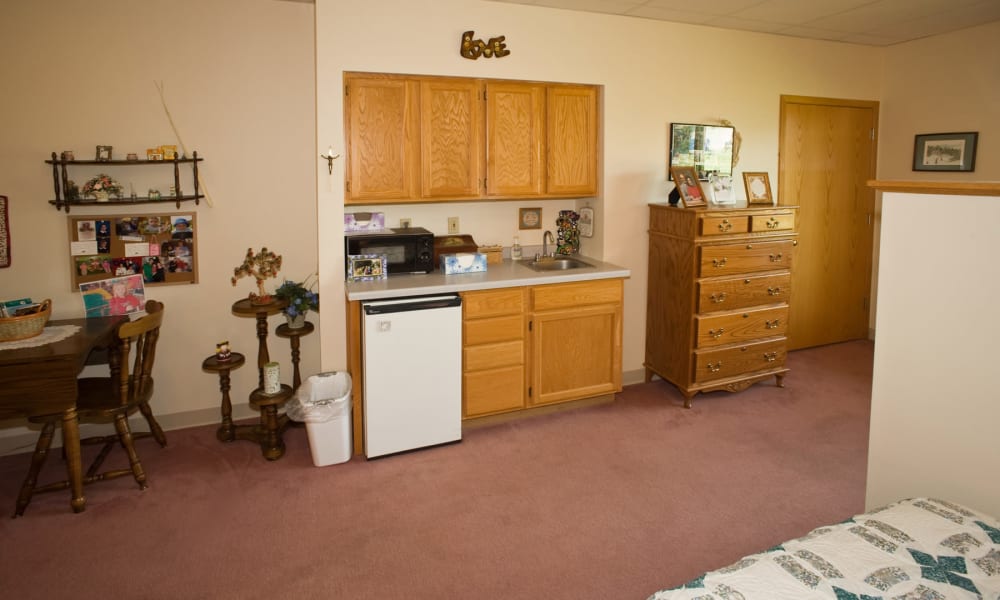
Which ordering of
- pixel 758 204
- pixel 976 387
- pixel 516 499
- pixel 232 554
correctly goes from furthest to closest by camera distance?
pixel 758 204 → pixel 516 499 → pixel 232 554 → pixel 976 387

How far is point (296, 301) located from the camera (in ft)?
12.2

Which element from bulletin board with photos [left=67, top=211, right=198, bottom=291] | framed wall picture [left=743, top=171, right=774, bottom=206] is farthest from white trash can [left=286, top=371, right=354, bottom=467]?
framed wall picture [left=743, top=171, right=774, bottom=206]

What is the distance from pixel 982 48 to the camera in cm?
468

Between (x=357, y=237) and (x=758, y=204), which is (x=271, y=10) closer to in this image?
(x=357, y=237)

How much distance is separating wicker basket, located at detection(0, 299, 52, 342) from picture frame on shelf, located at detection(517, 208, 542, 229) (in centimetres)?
286

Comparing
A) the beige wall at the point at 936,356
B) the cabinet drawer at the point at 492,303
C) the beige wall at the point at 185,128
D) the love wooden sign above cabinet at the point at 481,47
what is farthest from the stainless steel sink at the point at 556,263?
the beige wall at the point at 936,356

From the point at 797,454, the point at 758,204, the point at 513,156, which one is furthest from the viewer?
the point at 758,204

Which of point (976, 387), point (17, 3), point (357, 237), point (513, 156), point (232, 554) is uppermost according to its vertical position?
point (17, 3)

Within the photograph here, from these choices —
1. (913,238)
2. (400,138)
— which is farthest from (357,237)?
(913,238)

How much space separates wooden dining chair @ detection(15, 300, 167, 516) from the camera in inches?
121

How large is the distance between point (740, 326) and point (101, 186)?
158 inches

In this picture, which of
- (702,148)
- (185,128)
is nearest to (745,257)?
(702,148)

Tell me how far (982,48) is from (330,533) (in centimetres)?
549

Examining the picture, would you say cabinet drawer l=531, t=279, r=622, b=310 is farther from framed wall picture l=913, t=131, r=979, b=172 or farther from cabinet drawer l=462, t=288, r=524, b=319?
framed wall picture l=913, t=131, r=979, b=172
